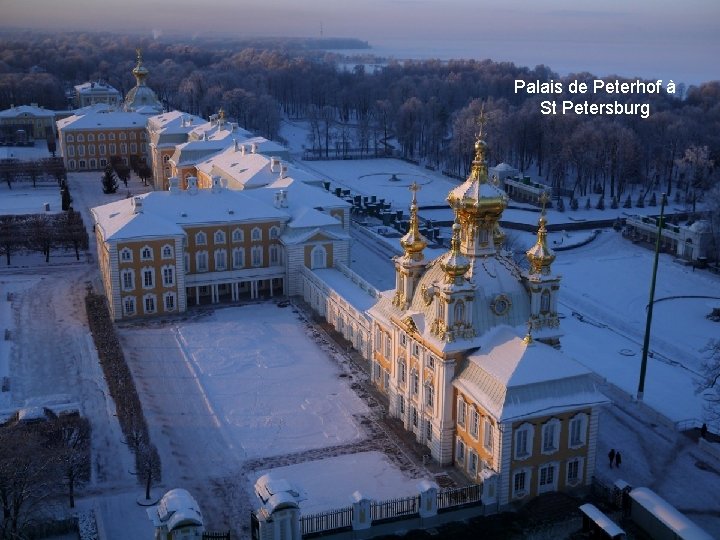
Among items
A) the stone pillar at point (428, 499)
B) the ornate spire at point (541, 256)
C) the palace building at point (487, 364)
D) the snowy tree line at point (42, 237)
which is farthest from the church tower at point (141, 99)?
the stone pillar at point (428, 499)

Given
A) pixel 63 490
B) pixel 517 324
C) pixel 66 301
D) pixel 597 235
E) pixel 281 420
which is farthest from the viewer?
pixel 597 235

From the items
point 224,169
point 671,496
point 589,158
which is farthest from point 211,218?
point 589,158

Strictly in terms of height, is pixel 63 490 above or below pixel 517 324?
below

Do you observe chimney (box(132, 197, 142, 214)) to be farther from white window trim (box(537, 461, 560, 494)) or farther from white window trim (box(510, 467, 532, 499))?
white window trim (box(537, 461, 560, 494))

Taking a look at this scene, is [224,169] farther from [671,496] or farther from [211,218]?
[671,496]

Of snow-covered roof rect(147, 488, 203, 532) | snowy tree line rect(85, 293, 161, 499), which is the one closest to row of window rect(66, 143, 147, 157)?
snowy tree line rect(85, 293, 161, 499)

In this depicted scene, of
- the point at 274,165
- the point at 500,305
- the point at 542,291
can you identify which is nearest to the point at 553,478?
the point at 500,305
